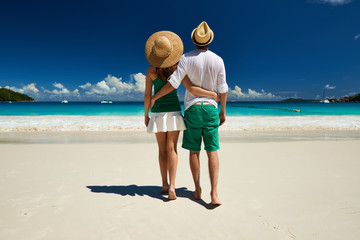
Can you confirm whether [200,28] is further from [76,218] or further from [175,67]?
[76,218]

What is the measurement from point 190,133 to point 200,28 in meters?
1.21

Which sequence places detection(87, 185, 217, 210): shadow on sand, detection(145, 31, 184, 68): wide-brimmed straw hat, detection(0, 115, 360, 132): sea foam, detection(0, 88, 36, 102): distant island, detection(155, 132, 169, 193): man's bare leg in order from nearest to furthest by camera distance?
detection(145, 31, 184, 68): wide-brimmed straw hat
detection(155, 132, 169, 193): man's bare leg
detection(87, 185, 217, 210): shadow on sand
detection(0, 115, 360, 132): sea foam
detection(0, 88, 36, 102): distant island

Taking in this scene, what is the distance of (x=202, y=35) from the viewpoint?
2.40 m

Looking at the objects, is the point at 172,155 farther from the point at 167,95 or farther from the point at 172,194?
the point at 167,95

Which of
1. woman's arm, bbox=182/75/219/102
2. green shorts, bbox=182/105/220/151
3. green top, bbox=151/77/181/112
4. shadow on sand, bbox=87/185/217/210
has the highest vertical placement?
woman's arm, bbox=182/75/219/102

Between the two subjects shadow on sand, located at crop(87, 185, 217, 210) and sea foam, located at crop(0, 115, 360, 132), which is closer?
shadow on sand, located at crop(87, 185, 217, 210)

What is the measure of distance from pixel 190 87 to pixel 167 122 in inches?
19.5

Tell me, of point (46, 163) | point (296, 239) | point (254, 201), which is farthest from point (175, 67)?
point (46, 163)

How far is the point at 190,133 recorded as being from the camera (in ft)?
8.25

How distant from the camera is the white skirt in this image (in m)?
2.52

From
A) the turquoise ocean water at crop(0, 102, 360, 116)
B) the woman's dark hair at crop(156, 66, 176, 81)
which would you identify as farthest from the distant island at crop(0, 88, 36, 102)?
the woman's dark hair at crop(156, 66, 176, 81)

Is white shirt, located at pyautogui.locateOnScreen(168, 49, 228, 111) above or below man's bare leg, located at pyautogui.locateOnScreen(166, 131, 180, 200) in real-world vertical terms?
above

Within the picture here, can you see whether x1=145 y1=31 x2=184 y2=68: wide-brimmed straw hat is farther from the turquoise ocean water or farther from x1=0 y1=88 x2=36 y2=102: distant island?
x1=0 y1=88 x2=36 y2=102: distant island

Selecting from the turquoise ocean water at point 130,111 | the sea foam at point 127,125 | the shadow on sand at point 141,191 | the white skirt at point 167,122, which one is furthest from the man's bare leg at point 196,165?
the turquoise ocean water at point 130,111
